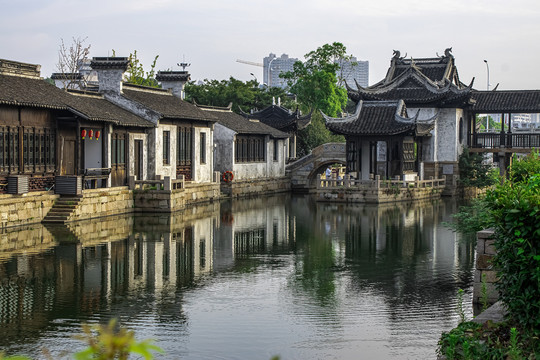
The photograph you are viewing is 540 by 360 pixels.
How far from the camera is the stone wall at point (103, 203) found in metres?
26.1

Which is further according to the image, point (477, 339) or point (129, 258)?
point (129, 258)

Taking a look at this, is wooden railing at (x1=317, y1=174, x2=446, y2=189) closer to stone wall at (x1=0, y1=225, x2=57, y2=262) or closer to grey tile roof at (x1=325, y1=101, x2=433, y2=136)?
grey tile roof at (x1=325, y1=101, x2=433, y2=136)

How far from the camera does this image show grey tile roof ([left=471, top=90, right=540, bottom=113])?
1844 inches

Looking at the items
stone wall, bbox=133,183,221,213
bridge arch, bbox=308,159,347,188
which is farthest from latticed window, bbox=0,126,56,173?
bridge arch, bbox=308,159,347,188

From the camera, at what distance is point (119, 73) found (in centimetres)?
3244

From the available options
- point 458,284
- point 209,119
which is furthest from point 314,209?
point 458,284

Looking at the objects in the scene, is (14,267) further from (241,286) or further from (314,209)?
(314,209)

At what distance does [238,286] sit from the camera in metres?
16.6

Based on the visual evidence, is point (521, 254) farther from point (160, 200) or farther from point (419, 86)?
point (419, 86)

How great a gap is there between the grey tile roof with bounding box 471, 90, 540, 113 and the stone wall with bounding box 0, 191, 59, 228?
29.7 m

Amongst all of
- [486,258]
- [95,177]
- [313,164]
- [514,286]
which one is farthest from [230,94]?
[514,286]

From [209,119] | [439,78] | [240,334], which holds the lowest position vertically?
[240,334]

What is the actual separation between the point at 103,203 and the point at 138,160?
5518 mm

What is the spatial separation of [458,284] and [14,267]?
373 inches
